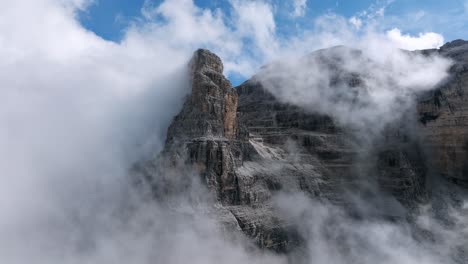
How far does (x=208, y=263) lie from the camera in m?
33.5

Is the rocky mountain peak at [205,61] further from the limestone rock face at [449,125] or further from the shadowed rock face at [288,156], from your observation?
the limestone rock face at [449,125]

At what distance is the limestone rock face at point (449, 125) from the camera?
54031mm

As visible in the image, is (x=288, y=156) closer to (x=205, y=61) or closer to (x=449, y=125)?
(x=205, y=61)

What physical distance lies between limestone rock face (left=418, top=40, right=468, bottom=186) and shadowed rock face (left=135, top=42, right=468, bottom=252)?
14cm

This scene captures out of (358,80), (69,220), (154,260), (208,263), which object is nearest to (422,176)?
(358,80)

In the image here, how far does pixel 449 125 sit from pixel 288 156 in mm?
27330

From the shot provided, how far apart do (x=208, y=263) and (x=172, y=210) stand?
21.8ft

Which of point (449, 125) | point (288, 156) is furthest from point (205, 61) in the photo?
point (449, 125)

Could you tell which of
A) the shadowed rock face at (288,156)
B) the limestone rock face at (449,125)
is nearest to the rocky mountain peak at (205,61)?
the shadowed rock face at (288,156)

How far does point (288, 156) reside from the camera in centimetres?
5378

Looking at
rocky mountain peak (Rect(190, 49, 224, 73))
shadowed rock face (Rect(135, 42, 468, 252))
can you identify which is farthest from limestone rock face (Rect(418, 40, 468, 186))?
rocky mountain peak (Rect(190, 49, 224, 73))

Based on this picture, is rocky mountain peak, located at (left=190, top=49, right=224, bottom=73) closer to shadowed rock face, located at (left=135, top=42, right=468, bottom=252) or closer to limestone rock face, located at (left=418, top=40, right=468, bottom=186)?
shadowed rock face, located at (left=135, top=42, right=468, bottom=252)

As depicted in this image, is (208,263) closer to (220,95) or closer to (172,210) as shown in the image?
(172,210)

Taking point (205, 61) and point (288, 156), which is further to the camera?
point (288, 156)
